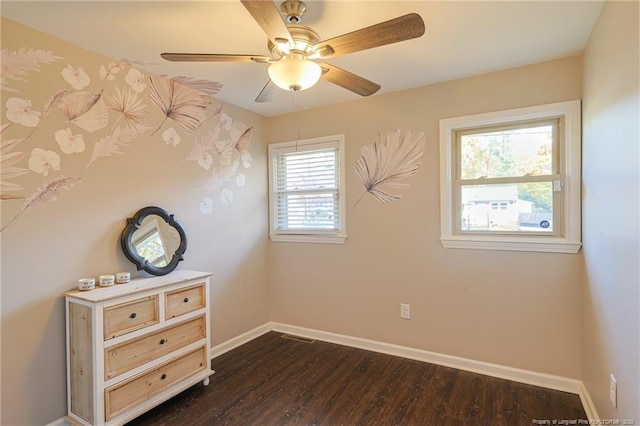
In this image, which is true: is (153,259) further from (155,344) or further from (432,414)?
(432,414)

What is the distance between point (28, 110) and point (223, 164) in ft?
4.84

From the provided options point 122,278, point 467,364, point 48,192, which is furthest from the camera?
point 467,364

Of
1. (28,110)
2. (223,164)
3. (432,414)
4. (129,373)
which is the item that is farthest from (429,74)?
(129,373)

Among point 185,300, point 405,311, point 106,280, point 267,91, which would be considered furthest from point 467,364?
point 106,280

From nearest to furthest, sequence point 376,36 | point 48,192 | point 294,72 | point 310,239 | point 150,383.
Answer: point 376,36
point 294,72
point 48,192
point 150,383
point 310,239

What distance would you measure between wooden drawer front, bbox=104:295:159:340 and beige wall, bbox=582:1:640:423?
8.25ft

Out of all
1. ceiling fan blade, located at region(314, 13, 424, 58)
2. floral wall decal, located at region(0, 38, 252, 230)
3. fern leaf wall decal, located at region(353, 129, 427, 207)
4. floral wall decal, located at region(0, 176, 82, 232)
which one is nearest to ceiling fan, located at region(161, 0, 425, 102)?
ceiling fan blade, located at region(314, 13, 424, 58)

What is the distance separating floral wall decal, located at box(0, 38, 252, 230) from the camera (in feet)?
6.15

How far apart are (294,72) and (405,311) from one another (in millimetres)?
2275

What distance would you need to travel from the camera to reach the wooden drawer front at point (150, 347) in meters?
1.94

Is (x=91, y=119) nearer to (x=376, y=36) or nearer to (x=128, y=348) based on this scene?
(x=128, y=348)

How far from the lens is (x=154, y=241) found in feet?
8.33

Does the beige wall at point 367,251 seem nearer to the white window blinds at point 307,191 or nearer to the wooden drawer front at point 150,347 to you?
the white window blinds at point 307,191

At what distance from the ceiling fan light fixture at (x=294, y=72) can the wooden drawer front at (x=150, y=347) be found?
179cm
